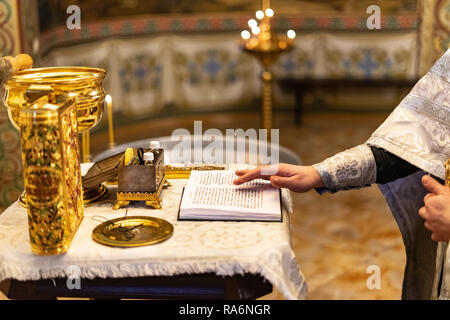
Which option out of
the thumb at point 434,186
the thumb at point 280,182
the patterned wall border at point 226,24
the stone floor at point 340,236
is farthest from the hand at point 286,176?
the patterned wall border at point 226,24

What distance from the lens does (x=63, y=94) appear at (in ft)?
5.73

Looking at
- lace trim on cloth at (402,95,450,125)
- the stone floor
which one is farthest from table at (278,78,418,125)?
lace trim on cloth at (402,95,450,125)

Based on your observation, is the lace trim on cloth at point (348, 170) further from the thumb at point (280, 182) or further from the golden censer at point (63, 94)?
the golden censer at point (63, 94)

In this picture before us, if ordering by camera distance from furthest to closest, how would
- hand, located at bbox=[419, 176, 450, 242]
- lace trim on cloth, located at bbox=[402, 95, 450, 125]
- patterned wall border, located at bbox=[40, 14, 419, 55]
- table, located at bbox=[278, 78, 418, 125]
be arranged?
1. table, located at bbox=[278, 78, 418, 125]
2. patterned wall border, located at bbox=[40, 14, 419, 55]
3. lace trim on cloth, located at bbox=[402, 95, 450, 125]
4. hand, located at bbox=[419, 176, 450, 242]

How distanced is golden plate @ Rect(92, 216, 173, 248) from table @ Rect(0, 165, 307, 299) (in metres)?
0.02

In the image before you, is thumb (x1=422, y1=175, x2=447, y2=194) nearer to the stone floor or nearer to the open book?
the open book

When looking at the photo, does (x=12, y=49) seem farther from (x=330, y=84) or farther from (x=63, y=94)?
(x=330, y=84)

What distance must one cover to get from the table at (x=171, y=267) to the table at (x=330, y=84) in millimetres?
6104

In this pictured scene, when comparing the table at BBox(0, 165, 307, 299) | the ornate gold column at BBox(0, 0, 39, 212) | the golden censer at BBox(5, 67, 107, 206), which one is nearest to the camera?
the table at BBox(0, 165, 307, 299)

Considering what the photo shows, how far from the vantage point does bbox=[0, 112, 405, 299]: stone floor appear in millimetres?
3371

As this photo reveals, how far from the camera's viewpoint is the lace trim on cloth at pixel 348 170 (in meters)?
1.96

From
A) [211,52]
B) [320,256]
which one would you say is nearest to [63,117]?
[320,256]

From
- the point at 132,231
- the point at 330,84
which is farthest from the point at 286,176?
the point at 330,84

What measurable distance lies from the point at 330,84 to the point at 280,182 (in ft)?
19.4
